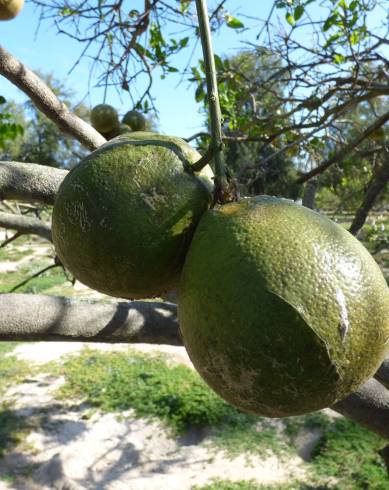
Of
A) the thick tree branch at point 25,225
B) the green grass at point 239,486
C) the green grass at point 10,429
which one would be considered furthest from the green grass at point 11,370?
the thick tree branch at point 25,225

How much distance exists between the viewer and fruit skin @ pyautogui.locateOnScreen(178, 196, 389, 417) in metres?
0.89

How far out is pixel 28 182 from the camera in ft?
5.59

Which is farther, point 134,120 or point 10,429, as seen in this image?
point 10,429

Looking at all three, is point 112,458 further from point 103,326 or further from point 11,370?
point 103,326

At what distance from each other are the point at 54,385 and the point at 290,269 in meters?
6.21

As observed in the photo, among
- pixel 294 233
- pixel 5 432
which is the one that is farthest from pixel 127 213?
pixel 5 432

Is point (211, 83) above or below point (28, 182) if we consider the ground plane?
above

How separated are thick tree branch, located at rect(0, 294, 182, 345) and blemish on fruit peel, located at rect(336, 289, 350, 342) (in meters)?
1.32

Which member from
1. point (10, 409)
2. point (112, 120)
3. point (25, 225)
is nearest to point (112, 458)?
point (10, 409)

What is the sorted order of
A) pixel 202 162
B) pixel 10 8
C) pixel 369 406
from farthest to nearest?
1. pixel 10 8
2. pixel 369 406
3. pixel 202 162

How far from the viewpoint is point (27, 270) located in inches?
590

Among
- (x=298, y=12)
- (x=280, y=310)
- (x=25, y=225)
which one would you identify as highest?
(x=298, y=12)

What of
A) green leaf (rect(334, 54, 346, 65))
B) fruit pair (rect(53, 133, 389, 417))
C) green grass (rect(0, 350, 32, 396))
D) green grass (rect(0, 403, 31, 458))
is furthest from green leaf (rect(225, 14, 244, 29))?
green grass (rect(0, 350, 32, 396))

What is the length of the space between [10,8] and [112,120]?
37.5 inches
